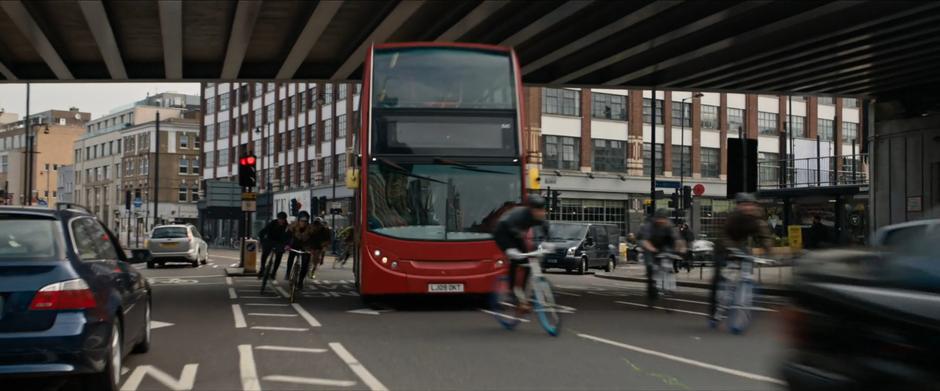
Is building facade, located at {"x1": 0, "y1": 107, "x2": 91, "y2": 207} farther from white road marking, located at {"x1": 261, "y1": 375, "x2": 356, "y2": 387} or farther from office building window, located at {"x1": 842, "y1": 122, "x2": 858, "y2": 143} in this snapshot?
white road marking, located at {"x1": 261, "y1": 375, "x2": 356, "y2": 387}

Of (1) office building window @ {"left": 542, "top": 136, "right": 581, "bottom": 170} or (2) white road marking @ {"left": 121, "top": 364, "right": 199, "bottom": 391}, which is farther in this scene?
(1) office building window @ {"left": 542, "top": 136, "right": 581, "bottom": 170}

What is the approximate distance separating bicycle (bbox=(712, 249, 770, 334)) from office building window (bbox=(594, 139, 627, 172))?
41558 millimetres

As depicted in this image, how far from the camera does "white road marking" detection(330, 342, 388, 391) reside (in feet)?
25.3

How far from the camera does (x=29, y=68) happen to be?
2297 cm

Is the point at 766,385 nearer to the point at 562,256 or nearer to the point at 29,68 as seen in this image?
the point at 29,68

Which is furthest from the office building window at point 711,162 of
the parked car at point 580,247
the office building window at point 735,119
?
the parked car at point 580,247

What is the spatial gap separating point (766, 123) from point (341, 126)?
26.4m

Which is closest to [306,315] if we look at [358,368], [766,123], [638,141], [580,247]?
[358,368]

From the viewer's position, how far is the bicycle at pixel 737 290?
11844mm

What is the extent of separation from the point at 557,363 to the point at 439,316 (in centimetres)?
517

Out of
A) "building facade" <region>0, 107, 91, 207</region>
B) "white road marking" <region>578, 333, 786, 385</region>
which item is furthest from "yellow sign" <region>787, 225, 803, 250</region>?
"building facade" <region>0, 107, 91, 207</region>

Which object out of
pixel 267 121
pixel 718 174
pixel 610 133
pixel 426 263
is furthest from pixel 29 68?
pixel 267 121

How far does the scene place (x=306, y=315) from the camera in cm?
1437

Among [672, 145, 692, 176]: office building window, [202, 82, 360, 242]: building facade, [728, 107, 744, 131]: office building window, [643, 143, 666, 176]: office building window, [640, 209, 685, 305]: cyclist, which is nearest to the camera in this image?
[640, 209, 685, 305]: cyclist
